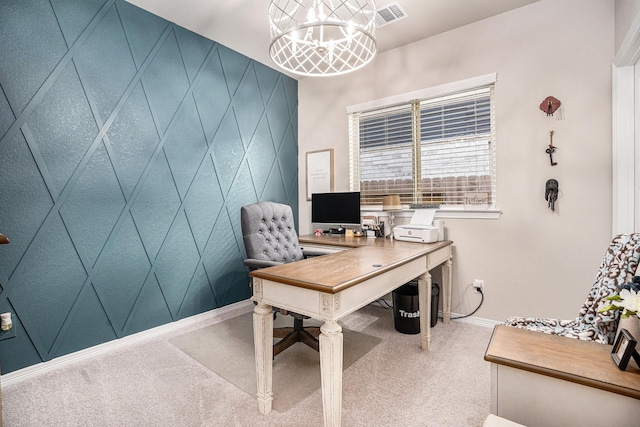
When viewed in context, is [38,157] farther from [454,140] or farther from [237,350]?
[454,140]

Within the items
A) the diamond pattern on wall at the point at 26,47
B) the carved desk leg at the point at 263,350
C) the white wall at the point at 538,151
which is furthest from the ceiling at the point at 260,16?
the carved desk leg at the point at 263,350

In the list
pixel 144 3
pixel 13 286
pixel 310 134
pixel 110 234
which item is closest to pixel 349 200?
pixel 310 134

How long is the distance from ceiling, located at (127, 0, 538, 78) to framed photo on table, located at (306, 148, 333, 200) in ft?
4.52

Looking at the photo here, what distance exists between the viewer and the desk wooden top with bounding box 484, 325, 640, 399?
97cm

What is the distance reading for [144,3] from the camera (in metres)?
2.55

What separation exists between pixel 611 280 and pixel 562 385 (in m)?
0.70

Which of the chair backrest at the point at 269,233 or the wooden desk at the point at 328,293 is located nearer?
the wooden desk at the point at 328,293

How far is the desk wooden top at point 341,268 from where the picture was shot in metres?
1.46

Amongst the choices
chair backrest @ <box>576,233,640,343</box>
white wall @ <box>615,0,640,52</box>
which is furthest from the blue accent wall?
white wall @ <box>615,0,640,52</box>

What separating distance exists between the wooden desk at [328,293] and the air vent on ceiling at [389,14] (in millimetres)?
2045

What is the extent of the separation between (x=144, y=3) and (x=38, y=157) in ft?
4.93

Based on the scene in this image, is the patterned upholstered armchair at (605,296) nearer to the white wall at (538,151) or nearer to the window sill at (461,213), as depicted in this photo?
the white wall at (538,151)

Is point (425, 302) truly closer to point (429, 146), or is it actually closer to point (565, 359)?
point (565, 359)

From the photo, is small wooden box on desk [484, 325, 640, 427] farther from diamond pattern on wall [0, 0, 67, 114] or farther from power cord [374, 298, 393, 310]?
diamond pattern on wall [0, 0, 67, 114]
